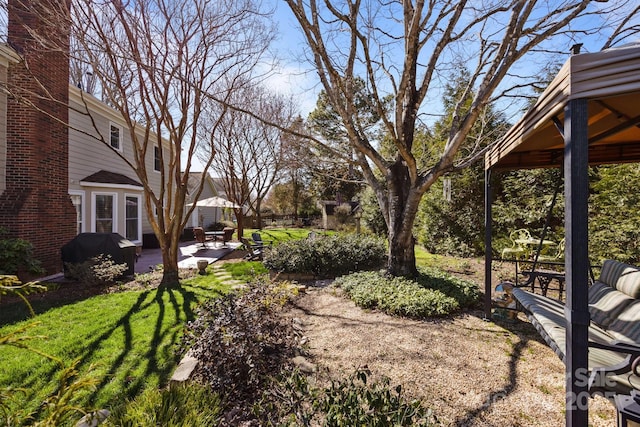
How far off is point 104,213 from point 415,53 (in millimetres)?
11582

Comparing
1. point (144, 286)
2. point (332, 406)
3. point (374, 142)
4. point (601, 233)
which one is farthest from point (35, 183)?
point (601, 233)

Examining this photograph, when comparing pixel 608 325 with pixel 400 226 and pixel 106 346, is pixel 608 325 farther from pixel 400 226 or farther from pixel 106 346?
pixel 106 346

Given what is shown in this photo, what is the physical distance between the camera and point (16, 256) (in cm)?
700

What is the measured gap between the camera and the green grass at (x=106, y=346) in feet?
10.0

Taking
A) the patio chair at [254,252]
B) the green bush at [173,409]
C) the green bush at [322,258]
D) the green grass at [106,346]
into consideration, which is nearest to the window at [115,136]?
the patio chair at [254,252]

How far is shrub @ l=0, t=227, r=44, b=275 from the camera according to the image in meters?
6.79

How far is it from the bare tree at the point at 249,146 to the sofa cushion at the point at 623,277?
13.0 metres

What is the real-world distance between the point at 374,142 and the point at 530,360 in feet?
40.8

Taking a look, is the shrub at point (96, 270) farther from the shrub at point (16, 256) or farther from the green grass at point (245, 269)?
the green grass at point (245, 269)

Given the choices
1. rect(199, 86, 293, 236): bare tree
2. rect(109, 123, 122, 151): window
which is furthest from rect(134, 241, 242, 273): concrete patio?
rect(109, 123, 122, 151): window

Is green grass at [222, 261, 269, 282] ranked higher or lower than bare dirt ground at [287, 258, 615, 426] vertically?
higher

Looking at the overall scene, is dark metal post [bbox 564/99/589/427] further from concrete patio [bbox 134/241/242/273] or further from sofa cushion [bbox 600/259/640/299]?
concrete patio [bbox 134/241/242/273]

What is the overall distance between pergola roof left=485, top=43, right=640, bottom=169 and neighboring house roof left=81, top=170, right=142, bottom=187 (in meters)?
11.7

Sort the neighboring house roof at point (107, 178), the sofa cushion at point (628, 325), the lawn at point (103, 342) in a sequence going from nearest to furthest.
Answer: the sofa cushion at point (628, 325)
the lawn at point (103, 342)
the neighboring house roof at point (107, 178)
